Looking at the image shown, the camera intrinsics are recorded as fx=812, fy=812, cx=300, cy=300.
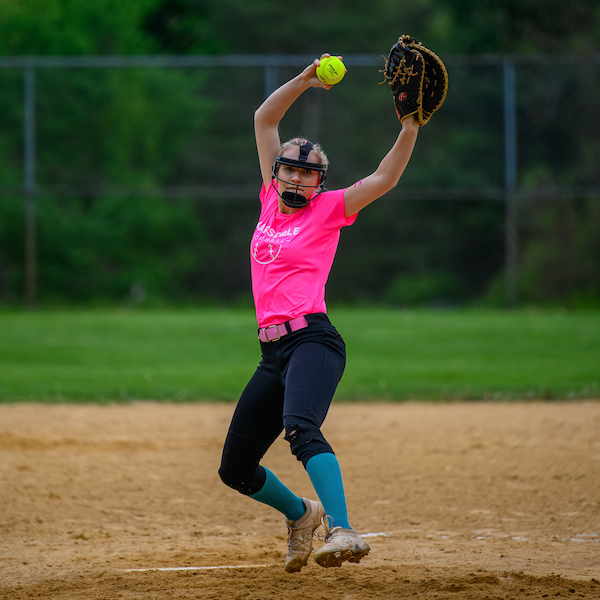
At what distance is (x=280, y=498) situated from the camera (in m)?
3.58

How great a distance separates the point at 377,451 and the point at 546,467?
1.21 metres

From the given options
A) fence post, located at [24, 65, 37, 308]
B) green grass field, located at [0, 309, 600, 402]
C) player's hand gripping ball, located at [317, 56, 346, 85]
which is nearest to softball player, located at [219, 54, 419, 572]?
player's hand gripping ball, located at [317, 56, 346, 85]

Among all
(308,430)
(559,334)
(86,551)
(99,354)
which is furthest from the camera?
(559,334)

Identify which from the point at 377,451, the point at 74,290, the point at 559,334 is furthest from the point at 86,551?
the point at 74,290

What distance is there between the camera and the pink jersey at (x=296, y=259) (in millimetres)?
3400

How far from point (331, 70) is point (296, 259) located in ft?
2.90

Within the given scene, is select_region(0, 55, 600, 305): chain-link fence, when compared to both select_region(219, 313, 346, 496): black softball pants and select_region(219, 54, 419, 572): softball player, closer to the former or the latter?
select_region(219, 54, 419, 572): softball player

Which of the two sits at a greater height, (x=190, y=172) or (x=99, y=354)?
(x=190, y=172)

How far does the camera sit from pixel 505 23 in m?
17.9

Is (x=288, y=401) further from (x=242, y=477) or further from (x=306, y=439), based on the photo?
(x=242, y=477)

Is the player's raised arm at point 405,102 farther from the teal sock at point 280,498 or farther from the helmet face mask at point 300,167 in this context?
the teal sock at point 280,498

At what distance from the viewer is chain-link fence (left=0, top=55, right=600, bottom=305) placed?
13.6 metres

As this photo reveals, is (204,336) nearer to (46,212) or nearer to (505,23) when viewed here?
(46,212)

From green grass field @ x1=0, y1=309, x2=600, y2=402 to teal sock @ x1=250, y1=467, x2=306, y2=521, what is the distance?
436cm
